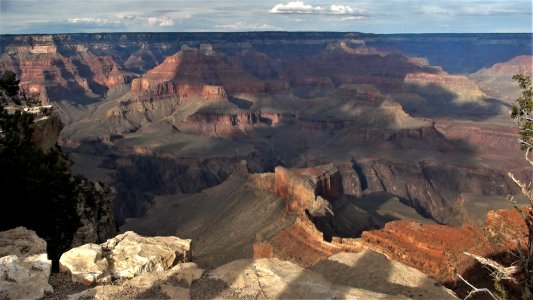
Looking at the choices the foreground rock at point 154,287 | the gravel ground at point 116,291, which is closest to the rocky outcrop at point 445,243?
the foreground rock at point 154,287

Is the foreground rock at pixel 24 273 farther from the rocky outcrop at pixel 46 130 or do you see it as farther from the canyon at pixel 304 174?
the rocky outcrop at pixel 46 130

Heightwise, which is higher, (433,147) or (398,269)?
(398,269)

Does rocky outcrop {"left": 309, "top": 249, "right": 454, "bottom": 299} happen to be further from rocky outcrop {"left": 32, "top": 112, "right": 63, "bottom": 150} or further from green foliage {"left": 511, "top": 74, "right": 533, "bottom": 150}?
rocky outcrop {"left": 32, "top": 112, "right": 63, "bottom": 150}

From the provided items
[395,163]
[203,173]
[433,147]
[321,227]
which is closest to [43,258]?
[321,227]

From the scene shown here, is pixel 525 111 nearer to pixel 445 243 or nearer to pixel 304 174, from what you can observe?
pixel 445 243

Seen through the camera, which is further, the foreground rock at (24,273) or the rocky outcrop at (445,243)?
the rocky outcrop at (445,243)

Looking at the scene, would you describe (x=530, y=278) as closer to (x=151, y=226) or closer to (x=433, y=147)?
(x=151, y=226)
